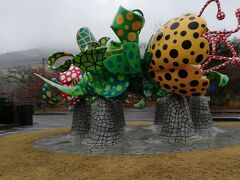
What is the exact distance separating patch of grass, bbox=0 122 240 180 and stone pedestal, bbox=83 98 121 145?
1150 mm

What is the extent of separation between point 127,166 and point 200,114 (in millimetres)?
4646

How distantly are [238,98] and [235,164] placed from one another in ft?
93.6

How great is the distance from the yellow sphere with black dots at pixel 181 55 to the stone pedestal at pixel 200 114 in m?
2.17

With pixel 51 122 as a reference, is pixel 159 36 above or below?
Result: above

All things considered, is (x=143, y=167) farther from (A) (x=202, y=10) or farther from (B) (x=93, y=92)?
(A) (x=202, y=10)

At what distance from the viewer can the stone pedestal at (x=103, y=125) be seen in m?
8.69

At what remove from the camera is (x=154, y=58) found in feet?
27.0

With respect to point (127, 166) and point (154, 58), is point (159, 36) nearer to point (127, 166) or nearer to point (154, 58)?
point (154, 58)

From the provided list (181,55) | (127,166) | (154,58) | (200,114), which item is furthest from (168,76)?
(200,114)

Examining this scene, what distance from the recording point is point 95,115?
8859 mm

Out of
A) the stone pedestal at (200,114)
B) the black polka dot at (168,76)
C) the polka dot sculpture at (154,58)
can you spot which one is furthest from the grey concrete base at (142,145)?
the black polka dot at (168,76)

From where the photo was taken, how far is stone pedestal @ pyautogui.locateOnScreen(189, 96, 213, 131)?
33.9 feet

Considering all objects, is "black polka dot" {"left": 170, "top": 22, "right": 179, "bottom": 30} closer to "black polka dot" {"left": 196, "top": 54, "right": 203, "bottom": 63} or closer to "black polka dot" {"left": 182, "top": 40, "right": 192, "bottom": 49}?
"black polka dot" {"left": 182, "top": 40, "right": 192, "bottom": 49}

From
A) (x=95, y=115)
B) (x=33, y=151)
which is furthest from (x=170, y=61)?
(x=33, y=151)
